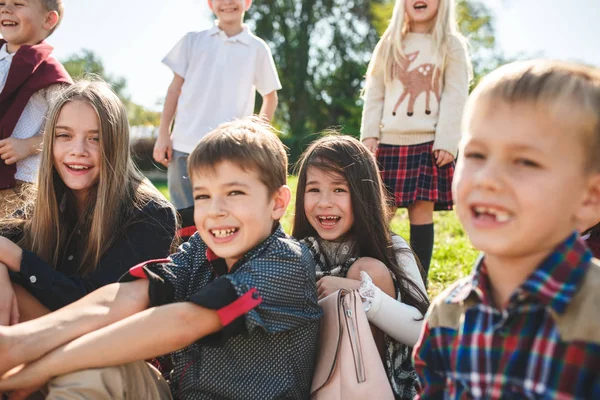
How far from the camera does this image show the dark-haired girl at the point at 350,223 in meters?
2.69

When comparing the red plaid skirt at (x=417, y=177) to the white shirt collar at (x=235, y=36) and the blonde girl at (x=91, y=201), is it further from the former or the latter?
the blonde girl at (x=91, y=201)

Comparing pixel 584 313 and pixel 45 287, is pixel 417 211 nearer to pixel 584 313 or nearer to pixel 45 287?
pixel 45 287

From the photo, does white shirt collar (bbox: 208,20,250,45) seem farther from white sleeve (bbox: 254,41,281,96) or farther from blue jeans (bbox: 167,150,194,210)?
blue jeans (bbox: 167,150,194,210)

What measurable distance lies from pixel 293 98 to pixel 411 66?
2177cm

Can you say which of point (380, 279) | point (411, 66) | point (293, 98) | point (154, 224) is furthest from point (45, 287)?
point (293, 98)

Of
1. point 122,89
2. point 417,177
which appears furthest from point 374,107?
point 122,89

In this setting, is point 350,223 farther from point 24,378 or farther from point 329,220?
point 24,378

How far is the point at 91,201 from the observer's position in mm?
2877

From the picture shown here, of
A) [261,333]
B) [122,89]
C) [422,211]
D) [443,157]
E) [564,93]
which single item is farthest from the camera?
[122,89]

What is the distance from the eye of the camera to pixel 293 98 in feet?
83.6

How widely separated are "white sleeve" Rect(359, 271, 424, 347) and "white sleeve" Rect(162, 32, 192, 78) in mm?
2789

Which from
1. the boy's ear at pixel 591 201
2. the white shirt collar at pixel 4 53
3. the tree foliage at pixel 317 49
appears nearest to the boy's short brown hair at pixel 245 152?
the boy's ear at pixel 591 201

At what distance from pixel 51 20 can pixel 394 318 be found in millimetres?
2962

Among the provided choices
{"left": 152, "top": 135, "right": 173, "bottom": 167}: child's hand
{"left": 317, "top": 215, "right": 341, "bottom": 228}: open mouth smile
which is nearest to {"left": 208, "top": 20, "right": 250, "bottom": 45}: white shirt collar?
{"left": 152, "top": 135, "right": 173, "bottom": 167}: child's hand
